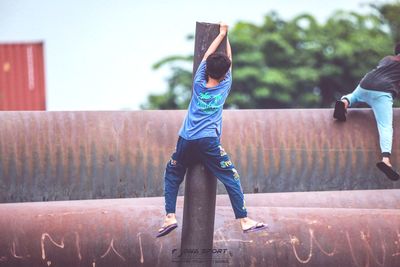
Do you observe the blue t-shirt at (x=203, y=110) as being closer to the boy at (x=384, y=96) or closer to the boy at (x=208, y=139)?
the boy at (x=208, y=139)

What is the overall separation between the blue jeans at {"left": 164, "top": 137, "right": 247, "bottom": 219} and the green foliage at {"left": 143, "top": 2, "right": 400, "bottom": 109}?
60.4ft

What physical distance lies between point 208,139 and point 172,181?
1.35 ft

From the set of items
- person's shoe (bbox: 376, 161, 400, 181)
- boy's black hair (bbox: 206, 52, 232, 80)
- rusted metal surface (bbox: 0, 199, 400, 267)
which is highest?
boy's black hair (bbox: 206, 52, 232, 80)

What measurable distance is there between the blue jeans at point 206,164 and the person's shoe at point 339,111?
2.17 metres

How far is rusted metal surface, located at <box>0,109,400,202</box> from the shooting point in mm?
7207

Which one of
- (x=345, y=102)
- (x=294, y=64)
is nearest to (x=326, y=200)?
(x=345, y=102)

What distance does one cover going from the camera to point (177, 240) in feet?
18.1

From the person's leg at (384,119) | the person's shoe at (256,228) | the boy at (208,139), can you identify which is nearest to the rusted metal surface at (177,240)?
the person's shoe at (256,228)

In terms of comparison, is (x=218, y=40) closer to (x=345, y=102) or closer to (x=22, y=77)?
(x=345, y=102)

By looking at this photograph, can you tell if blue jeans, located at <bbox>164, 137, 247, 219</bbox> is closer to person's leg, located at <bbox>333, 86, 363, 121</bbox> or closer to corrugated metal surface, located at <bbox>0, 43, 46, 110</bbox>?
person's leg, located at <bbox>333, 86, 363, 121</bbox>

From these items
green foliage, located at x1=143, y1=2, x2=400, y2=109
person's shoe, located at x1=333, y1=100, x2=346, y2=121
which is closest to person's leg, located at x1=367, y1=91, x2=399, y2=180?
person's shoe, located at x1=333, y1=100, x2=346, y2=121

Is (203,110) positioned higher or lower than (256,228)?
higher

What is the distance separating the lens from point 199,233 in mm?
5355

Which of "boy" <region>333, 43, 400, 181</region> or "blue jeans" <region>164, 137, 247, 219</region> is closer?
"blue jeans" <region>164, 137, 247, 219</region>
